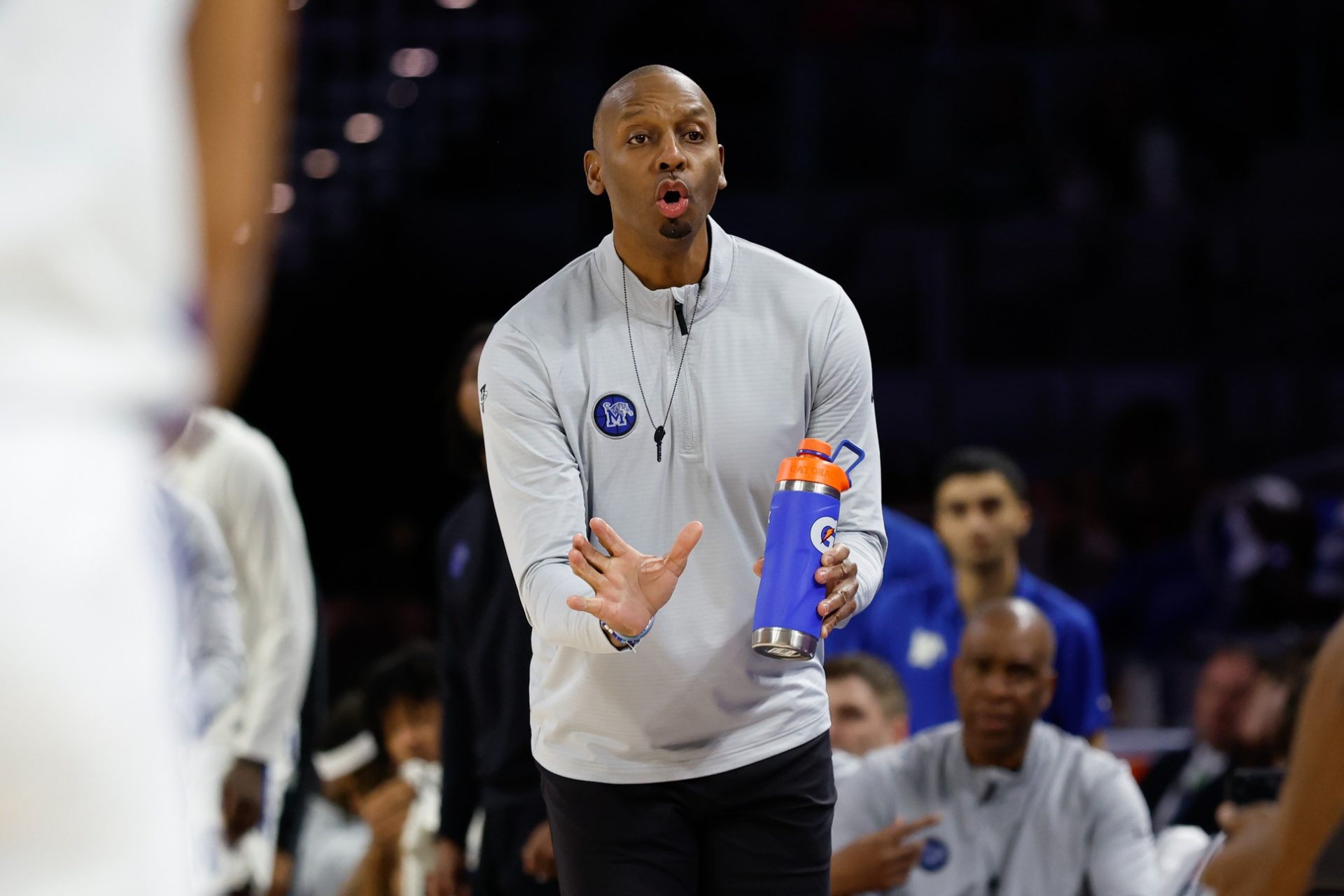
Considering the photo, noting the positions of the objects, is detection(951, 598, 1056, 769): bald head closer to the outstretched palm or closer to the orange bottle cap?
the orange bottle cap

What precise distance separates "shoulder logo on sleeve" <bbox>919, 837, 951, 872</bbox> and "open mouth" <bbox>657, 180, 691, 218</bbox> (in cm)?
193

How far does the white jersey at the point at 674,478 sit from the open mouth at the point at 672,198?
12 cm

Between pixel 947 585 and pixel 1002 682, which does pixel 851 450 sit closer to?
pixel 1002 682

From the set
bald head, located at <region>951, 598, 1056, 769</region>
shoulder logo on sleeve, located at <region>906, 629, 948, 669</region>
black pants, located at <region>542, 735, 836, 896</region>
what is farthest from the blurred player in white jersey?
shoulder logo on sleeve, located at <region>906, 629, 948, 669</region>

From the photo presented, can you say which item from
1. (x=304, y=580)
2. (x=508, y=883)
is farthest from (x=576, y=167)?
(x=508, y=883)

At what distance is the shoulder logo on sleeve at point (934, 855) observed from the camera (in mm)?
3902

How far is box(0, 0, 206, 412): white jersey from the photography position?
0.74 m

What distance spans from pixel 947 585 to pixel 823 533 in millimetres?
2973

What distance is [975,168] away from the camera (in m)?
9.76

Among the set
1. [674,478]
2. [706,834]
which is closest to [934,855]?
[706,834]

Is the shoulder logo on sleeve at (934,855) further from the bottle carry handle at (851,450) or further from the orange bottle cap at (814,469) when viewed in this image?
the orange bottle cap at (814,469)

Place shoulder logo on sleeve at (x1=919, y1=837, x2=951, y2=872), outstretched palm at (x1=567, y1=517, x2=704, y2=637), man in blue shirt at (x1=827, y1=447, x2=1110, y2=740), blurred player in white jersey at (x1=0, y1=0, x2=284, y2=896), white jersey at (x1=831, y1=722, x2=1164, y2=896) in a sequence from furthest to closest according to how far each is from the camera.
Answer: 1. man in blue shirt at (x1=827, y1=447, x2=1110, y2=740)
2. shoulder logo on sleeve at (x1=919, y1=837, x2=951, y2=872)
3. white jersey at (x1=831, y1=722, x2=1164, y2=896)
4. outstretched palm at (x1=567, y1=517, x2=704, y2=637)
5. blurred player in white jersey at (x1=0, y1=0, x2=284, y2=896)

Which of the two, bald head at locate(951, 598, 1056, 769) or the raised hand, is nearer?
the raised hand

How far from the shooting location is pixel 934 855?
3922mm
